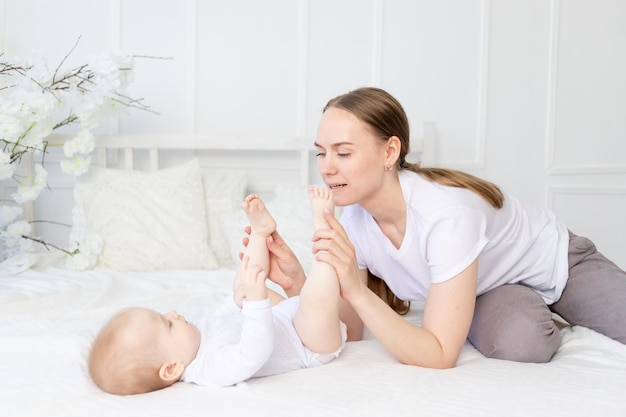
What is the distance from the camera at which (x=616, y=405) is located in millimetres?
1037

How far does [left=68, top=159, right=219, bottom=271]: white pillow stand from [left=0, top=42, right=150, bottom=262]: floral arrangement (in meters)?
0.09

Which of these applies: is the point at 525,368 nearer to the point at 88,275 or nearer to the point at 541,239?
the point at 541,239

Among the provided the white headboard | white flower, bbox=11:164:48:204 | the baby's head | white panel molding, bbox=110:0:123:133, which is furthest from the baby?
white panel molding, bbox=110:0:123:133

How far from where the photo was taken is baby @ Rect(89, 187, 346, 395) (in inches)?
43.1

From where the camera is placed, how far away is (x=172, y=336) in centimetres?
115

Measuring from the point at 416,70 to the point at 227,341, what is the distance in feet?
6.85

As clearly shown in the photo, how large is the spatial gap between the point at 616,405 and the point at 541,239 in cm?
62

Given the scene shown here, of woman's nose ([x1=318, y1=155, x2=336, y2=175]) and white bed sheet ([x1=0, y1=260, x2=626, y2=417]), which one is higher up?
woman's nose ([x1=318, y1=155, x2=336, y2=175])

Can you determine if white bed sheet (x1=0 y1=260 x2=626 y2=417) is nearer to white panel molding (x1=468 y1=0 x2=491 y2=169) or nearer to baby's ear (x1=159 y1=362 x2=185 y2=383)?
baby's ear (x1=159 y1=362 x2=185 y2=383)

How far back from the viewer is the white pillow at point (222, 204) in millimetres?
2539

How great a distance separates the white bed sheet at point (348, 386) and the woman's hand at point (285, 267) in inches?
8.1

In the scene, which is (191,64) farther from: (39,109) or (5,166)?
(5,166)

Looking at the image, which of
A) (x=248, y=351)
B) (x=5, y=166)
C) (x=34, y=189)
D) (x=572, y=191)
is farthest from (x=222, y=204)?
(x=572, y=191)

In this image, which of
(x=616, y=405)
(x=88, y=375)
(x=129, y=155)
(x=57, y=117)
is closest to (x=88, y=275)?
(x=129, y=155)
